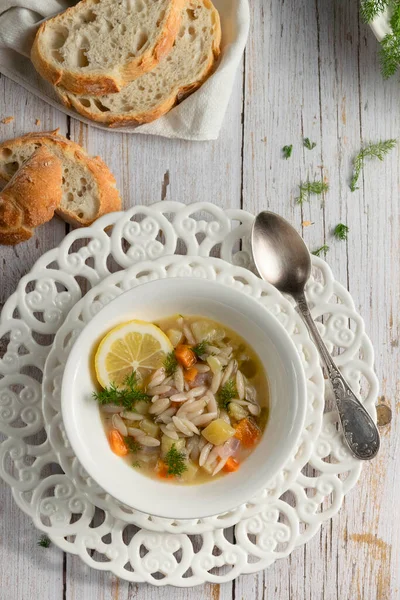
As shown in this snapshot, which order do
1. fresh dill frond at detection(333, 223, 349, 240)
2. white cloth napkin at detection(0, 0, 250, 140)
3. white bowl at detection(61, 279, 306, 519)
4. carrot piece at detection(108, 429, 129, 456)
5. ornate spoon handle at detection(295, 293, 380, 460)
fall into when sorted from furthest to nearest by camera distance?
fresh dill frond at detection(333, 223, 349, 240) → white cloth napkin at detection(0, 0, 250, 140) → ornate spoon handle at detection(295, 293, 380, 460) → carrot piece at detection(108, 429, 129, 456) → white bowl at detection(61, 279, 306, 519)

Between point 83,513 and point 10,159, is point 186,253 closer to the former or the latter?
point 10,159

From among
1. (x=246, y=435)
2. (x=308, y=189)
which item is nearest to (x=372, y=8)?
(x=308, y=189)

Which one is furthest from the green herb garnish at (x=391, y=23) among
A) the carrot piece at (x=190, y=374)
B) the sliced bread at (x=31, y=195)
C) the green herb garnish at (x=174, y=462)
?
the green herb garnish at (x=174, y=462)

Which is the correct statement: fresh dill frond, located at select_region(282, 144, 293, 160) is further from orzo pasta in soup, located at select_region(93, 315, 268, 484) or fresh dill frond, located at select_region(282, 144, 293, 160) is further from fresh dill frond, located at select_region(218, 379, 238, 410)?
fresh dill frond, located at select_region(218, 379, 238, 410)

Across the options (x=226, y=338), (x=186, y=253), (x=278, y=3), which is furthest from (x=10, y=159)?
(x=278, y=3)

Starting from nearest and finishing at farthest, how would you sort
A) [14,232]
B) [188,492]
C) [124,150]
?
[188,492], [14,232], [124,150]

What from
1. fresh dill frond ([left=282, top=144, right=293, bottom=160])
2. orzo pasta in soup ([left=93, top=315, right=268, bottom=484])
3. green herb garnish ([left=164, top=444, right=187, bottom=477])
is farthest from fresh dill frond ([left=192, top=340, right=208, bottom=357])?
fresh dill frond ([left=282, top=144, right=293, bottom=160])
